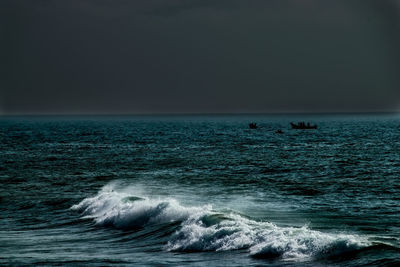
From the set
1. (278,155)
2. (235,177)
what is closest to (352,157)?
(278,155)

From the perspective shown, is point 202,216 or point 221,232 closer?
point 221,232

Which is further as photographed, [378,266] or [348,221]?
[348,221]

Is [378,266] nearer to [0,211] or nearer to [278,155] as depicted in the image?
[0,211]

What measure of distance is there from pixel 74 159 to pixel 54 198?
29524 millimetres

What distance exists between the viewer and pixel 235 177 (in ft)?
142

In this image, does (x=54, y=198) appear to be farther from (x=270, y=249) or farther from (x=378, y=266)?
(x=378, y=266)

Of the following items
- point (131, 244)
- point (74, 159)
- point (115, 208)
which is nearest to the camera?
point (131, 244)

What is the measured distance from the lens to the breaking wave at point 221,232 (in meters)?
17.8

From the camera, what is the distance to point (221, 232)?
20.2m

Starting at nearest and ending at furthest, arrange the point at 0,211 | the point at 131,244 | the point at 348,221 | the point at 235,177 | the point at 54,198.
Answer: the point at 131,244 → the point at 348,221 → the point at 0,211 → the point at 54,198 → the point at 235,177

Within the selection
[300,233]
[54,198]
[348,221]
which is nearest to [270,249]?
[300,233]

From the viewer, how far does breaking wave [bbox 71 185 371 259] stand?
58.3ft

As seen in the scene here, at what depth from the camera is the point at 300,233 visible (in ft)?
63.8

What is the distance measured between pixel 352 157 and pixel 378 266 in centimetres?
4798
